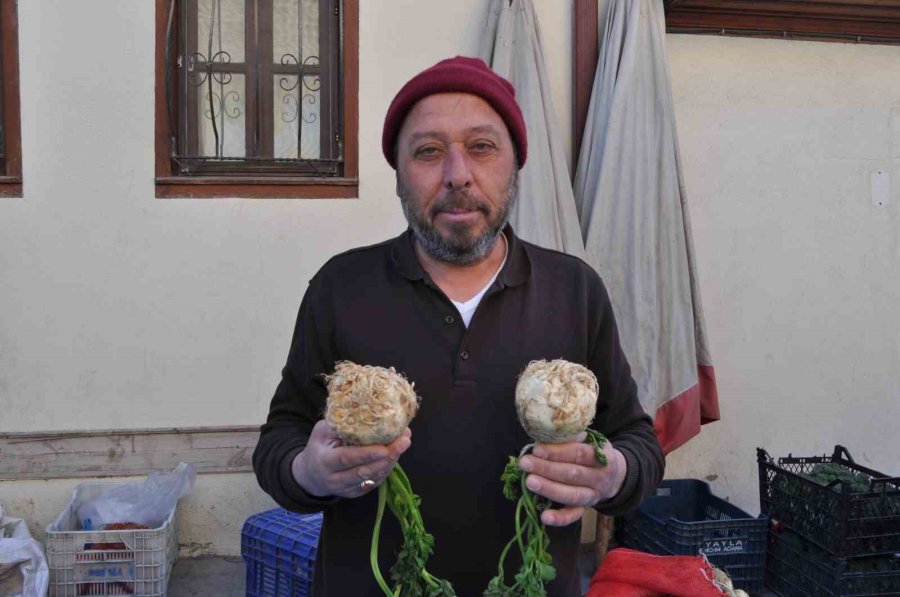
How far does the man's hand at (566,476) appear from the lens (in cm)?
157

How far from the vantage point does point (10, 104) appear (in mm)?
4359

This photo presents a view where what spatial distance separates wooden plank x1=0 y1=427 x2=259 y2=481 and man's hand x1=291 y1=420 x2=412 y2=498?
9.91 ft

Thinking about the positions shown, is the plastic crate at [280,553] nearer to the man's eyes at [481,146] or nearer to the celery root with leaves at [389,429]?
the celery root with leaves at [389,429]

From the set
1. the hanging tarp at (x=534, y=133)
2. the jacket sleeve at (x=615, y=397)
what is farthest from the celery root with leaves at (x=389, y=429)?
the hanging tarp at (x=534, y=133)

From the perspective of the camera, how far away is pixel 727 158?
16.1ft

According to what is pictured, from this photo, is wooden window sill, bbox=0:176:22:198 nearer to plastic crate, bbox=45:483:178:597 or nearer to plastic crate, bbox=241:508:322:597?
plastic crate, bbox=45:483:178:597

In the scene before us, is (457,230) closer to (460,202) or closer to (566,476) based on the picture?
(460,202)

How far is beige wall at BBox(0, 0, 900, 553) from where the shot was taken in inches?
173

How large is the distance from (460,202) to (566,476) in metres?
0.68

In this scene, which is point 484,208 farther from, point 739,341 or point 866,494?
point 739,341

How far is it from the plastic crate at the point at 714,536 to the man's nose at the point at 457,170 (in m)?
2.80

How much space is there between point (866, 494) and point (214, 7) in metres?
4.23

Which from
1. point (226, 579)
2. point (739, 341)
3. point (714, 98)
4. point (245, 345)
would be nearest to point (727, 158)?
point (714, 98)

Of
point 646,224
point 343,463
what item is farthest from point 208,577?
point 343,463
